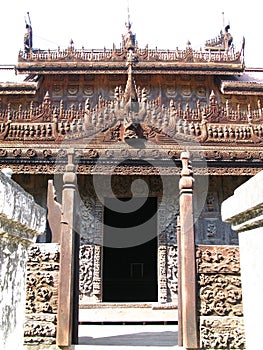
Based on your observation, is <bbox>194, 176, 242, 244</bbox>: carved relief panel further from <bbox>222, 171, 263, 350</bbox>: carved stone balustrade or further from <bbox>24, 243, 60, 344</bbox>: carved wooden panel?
<bbox>222, 171, 263, 350</bbox>: carved stone balustrade

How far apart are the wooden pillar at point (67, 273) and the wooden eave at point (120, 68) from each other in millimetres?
8025

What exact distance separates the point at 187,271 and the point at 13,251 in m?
2.66

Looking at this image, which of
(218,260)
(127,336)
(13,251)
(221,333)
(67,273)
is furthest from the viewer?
(127,336)

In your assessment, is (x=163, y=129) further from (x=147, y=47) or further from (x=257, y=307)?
(x=257, y=307)

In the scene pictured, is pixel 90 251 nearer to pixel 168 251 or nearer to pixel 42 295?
pixel 168 251

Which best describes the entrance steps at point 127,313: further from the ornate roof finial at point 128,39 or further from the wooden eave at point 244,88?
the ornate roof finial at point 128,39

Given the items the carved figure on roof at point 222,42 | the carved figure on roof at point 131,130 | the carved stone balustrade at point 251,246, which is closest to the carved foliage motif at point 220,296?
the carved stone balustrade at point 251,246

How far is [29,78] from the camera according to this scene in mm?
12688

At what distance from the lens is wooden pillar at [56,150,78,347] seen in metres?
4.19

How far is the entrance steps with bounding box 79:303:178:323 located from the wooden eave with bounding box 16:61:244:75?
6.83m

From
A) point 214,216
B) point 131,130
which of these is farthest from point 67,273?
point 214,216

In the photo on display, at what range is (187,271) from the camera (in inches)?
164

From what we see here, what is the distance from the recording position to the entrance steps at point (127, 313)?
7.79 meters

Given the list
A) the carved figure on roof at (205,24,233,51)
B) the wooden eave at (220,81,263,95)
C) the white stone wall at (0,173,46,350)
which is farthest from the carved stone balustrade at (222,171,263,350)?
the carved figure on roof at (205,24,233,51)
